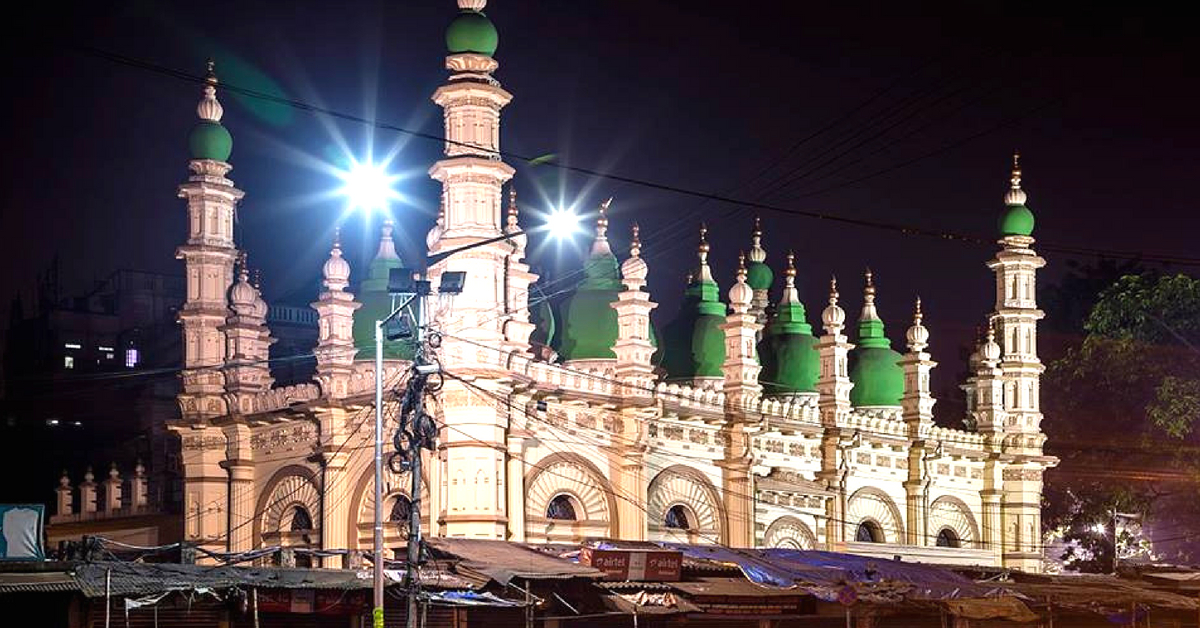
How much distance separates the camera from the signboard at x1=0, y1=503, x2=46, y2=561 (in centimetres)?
2944

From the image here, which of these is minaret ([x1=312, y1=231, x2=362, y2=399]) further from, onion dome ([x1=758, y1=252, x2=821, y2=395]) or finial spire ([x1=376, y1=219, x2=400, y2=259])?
onion dome ([x1=758, y1=252, x2=821, y2=395])

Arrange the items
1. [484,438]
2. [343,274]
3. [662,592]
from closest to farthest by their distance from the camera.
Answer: [662,592]
[484,438]
[343,274]

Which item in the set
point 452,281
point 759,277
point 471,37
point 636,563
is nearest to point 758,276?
point 759,277

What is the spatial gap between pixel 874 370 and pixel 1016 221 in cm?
625

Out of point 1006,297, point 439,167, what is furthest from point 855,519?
point 439,167

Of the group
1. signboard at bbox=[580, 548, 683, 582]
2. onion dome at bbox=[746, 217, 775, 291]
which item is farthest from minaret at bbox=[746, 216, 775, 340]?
signboard at bbox=[580, 548, 683, 582]

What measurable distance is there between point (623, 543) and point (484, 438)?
14.4ft

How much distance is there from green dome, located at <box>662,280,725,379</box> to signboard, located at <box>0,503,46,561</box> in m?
25.6

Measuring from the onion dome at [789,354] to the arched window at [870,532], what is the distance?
4214mm

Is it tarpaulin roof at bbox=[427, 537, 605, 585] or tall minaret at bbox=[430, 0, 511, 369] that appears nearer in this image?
tarpaulin roof at bbox=[427, 537, 605, 585]

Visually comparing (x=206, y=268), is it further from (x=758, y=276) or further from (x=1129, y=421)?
(x=1129, y=421)

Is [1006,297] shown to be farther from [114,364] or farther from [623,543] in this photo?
[114,364]

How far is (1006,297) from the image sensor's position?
193 ft

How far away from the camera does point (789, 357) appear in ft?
186
